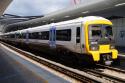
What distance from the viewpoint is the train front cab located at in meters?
16.1

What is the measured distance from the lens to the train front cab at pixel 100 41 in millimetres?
16078

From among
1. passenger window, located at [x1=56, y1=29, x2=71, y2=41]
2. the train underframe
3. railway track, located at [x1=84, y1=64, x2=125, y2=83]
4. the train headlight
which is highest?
passenger window, located at [x1=56, y1=29, x2=71, y2=41]

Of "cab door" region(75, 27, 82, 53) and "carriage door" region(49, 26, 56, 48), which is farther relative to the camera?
"carriage door" region(49, 26, 56, 48)

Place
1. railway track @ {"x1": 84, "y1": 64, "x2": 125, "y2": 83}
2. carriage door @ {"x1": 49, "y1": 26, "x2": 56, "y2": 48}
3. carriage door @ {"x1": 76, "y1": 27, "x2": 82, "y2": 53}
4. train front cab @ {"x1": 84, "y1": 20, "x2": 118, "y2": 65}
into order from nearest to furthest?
1. railway track @ {"x1": 84, "y1": 64, "x2": 125, "y2": 83}
2. train front cab @ {"x1": 84, "y1": 20, "x2": 118, "y2": 65}
3. carriage door @ {"x1": 76, "y1": 27, "x2": 82, "y2": 53}
4. carriage door @ {"x1": 49, "y1": 26, "x2": 56, "y2": 48}

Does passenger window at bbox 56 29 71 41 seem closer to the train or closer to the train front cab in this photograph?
the train

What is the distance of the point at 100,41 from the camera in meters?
16.6

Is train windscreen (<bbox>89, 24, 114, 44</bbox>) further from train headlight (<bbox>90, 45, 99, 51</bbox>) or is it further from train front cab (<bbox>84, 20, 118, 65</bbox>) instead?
train headlight (<bbox>90, 45, 99, 51</bbox>)

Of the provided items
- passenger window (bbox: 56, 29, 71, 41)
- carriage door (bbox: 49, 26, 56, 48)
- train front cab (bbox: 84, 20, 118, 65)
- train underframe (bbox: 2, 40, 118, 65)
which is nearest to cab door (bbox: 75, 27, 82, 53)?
train underframe (bbox: 2, 40, 118, 65)

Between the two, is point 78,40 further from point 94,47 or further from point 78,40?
point 94,47

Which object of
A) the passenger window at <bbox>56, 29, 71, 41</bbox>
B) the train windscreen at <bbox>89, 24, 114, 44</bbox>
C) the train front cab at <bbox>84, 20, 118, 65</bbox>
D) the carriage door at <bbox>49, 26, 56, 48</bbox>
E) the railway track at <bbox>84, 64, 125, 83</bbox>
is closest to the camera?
the railway track at <bbox>84, 64, 125, 83</bbox>

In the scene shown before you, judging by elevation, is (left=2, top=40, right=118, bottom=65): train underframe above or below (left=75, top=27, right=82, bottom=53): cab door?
below

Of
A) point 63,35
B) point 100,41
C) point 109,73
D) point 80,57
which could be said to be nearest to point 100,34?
point 100,41

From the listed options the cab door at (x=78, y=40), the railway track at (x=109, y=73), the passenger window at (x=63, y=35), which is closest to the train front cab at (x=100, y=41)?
the railway track at (x=109, y=73)

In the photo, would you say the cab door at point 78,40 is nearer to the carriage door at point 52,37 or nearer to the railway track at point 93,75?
the railway track at point 93,75
